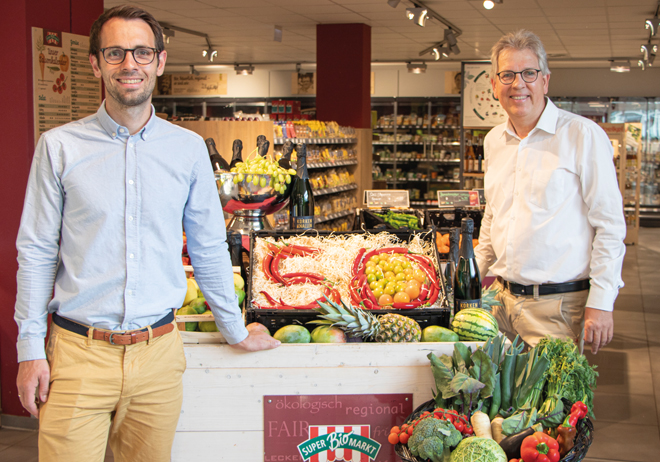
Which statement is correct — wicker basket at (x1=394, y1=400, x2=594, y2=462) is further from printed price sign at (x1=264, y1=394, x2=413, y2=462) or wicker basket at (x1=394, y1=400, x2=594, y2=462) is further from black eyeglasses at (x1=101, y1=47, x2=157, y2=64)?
black eyeglasses at (x1=101, y1=47, x2=157, y2=64)

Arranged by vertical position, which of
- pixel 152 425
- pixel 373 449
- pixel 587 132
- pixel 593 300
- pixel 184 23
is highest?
pixel 184 23

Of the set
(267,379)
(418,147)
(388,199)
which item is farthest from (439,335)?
(418,147)

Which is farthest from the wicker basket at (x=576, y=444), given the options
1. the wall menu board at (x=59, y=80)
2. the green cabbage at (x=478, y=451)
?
the wall menu board at (x=59, y=80)

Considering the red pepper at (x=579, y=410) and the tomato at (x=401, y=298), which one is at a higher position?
the tomato at (x=401, y=298)

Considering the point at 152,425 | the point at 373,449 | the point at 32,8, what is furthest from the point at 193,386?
the point at 32,8

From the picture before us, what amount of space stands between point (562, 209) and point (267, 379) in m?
1.32

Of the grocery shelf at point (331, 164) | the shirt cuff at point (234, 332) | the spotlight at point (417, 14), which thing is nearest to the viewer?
the shirt cuff at point (234, 332)

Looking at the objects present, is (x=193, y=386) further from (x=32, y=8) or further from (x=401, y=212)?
(x=401, y=212)

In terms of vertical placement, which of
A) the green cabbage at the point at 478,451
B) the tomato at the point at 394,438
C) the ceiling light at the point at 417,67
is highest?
the ceiling light at the point at 417,67

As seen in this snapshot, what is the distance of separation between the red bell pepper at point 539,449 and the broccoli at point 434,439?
18cm

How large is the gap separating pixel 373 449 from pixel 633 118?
14.7 meters

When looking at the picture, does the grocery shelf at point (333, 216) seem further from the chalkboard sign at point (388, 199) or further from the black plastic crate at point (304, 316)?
the black plastic crate at point (304, 316)

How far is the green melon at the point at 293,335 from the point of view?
211 centimetres

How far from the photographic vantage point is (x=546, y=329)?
8.20 feet
